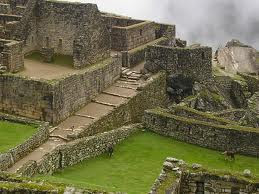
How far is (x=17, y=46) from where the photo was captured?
28.0 meters

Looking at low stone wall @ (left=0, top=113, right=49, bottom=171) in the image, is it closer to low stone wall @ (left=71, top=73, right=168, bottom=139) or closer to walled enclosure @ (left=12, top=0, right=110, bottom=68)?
low stone wall @ (left=71, top=73, right=168, bottom=139)

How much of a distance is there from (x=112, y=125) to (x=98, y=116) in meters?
1.06

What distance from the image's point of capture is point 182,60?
3278 cm

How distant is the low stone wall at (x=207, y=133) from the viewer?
23.2 meters

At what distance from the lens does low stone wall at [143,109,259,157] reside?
2316 cm

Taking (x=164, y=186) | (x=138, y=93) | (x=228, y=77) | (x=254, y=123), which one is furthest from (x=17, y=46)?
(x=164, y=186)

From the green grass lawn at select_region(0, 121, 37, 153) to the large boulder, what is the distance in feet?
66.1

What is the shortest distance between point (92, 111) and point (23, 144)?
668 centimetres

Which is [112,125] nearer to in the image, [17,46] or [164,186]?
[17,46]

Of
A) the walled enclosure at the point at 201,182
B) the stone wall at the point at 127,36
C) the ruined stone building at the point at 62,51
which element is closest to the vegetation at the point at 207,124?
the ruined stone building at the point at 62,51

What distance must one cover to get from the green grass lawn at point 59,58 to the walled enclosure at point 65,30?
0.30m

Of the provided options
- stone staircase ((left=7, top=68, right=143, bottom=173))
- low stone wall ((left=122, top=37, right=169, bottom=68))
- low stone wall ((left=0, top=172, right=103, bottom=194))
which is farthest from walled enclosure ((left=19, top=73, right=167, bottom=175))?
low stone wall ((left=0, top=172, right=103, bottom=194))

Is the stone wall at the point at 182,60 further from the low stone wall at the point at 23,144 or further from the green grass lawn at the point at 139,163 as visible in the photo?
the low stone wall at the point at 23,144

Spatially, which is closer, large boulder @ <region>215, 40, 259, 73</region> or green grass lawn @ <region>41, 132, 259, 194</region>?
green grass lawn @ <region>41, 132, 259, 194</region>
